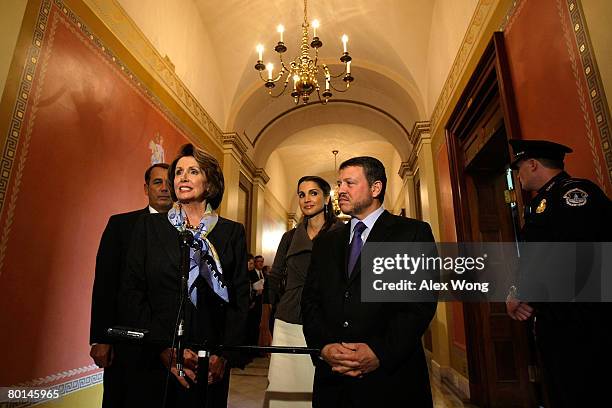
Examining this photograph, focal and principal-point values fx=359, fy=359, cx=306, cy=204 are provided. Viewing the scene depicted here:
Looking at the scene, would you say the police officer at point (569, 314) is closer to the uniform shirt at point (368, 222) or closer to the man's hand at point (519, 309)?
the man's hand at point (519, 309)

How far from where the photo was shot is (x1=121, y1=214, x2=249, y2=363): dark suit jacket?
1476mm

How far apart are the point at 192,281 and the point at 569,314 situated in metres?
1.54

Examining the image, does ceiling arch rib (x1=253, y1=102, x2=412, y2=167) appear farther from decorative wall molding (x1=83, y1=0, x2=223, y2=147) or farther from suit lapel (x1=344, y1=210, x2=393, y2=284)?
suit lapel (x1=344, y1=210, x2=393, y2=284)

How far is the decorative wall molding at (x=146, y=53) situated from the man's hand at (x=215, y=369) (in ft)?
10.7

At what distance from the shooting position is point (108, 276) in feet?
6.47

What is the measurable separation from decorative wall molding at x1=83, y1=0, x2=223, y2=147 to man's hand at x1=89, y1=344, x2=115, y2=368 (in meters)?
2.89

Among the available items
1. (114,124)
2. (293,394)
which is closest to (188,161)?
(293,394)

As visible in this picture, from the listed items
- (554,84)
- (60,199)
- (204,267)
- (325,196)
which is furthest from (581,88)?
(60,199)

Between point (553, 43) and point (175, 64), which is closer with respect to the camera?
point (553, 43)

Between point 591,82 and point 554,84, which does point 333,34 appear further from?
point 591,82

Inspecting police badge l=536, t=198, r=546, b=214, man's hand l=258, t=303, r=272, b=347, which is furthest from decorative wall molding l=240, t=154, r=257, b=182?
police badge l=536, t=198, r=546, b=214

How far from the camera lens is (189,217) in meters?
1.65

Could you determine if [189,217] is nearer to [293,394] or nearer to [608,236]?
[293,394]

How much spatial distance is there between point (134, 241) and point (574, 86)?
2478 millimetres
